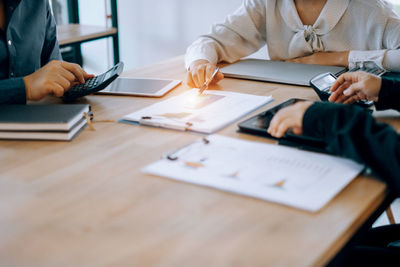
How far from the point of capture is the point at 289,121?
3.11 ft

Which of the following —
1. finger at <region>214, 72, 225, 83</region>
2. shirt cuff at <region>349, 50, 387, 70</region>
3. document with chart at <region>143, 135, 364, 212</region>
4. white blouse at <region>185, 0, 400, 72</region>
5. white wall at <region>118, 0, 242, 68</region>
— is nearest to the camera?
document with chart at <region>143, 135, 364, 212</region>

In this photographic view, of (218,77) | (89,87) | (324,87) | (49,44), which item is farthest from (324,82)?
(49,44)

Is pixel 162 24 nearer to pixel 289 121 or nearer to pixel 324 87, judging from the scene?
pixel 324 87

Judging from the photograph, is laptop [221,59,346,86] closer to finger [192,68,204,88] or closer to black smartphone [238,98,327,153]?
finger [192,68,204,88]

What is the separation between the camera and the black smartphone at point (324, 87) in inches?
47.8

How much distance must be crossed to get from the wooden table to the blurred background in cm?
226

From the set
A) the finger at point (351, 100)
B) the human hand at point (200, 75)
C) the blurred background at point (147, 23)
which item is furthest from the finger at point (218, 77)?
the blurred background at point (147, 23)

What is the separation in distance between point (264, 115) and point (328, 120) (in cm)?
24

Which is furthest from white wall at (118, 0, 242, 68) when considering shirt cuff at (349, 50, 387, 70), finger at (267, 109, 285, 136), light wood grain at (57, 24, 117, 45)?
finger at (267, 109, 285, 136)

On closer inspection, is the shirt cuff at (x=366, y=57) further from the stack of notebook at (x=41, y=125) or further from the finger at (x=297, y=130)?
the stack of notebook at (x=41, y=125)

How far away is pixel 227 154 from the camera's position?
0.91m

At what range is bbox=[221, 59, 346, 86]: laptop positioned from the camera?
1465mm

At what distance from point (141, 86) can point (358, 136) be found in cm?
77

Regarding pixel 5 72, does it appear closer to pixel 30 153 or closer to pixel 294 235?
pixel 30 153
